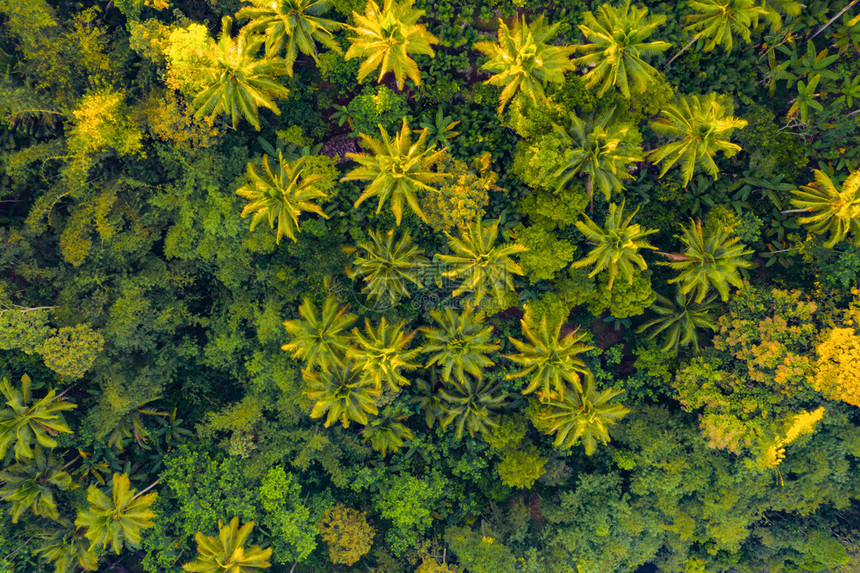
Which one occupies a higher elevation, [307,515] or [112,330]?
[112,330]

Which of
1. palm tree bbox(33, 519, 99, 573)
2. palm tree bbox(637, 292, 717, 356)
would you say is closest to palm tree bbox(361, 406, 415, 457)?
palm tree bbox(637, 292, 717, 356)

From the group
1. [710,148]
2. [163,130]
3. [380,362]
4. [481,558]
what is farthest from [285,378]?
[710,148]

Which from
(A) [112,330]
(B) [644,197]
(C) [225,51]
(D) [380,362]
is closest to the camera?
(C) [225,51]

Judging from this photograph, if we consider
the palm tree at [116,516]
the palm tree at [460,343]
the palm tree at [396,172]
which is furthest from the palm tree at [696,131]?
the palm tree at [116,516]

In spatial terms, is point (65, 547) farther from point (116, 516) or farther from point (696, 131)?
point (696, 131)

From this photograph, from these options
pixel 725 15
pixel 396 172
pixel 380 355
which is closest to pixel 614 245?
pixel 396 172

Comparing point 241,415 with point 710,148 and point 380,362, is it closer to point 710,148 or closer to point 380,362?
point 380,362

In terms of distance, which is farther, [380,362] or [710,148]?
[380,362]

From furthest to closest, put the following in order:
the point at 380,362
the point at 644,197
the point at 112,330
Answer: the point at 644,197 → the point at 112,330 → the point at 380,362
